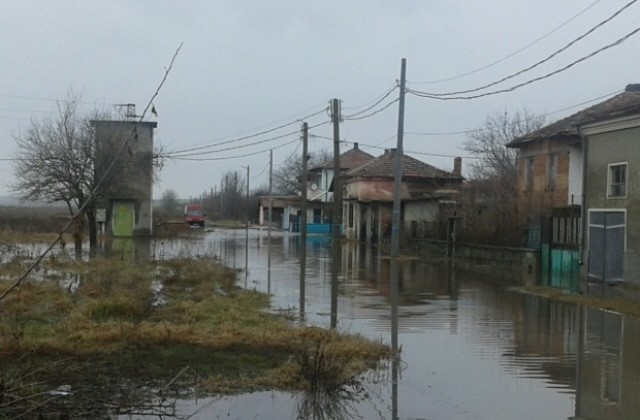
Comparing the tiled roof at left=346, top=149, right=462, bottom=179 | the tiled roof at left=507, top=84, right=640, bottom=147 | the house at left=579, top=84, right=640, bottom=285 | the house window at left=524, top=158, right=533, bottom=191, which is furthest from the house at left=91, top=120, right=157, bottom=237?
the house at left=579, top=84, right=640, bottom=285

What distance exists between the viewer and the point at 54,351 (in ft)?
32.6

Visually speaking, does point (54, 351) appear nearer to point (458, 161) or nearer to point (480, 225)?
point (480, 225)

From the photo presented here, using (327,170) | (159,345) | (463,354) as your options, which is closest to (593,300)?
(463,354)

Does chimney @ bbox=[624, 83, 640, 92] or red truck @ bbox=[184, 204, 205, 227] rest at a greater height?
chimney @ bbox=[624, 83, 640, 92]

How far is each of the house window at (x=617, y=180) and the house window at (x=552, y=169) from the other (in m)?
12.7

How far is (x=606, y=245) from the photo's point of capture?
21.8m

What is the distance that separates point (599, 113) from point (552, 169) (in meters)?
12.9

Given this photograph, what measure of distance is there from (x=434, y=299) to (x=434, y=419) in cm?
1108

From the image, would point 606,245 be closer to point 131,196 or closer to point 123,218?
point 131,196

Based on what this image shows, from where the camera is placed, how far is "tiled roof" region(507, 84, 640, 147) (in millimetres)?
20830

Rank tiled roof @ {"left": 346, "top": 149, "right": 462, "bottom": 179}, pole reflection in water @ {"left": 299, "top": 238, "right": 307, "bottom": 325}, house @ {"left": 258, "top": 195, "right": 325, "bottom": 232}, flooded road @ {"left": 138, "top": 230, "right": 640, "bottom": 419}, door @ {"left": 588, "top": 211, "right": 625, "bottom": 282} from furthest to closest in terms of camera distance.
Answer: house @ {"left": 258, "top": 195, "right": 325, "bottom": 232} → tiled roof @ {"left": 346, "top": 149, "right": 462, "bottom": 179} → door @ {"left": 588, "top": 211, "right": 625, "bottom": 282} → pole reflection in water @ {"left": 299, "top": 238, "right": 307, "bottom": 325} → flooded road @ {"left": 138, "top": 230, "right": 640, "bottom": 419}

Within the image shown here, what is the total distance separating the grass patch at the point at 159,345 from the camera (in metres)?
8.62

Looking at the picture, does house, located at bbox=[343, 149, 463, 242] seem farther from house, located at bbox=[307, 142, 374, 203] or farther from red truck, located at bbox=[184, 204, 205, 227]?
red truck, located at bbox=[184, 204, 205, 227]

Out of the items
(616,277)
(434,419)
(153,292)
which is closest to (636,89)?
Result: (616,277)
